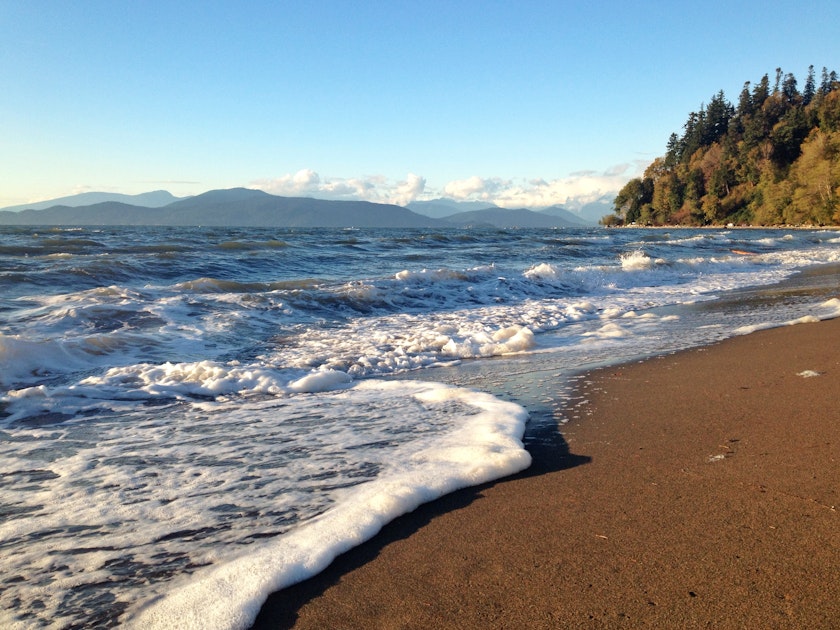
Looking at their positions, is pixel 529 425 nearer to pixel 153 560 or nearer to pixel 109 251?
pixel 153 560

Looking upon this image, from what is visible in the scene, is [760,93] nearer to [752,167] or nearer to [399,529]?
[752,167]

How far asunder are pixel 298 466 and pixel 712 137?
10117cm

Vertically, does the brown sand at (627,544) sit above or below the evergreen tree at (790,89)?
below

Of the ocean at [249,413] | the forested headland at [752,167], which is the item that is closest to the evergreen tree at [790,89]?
the forested headland at [752,167]

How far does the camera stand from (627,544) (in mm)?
2205

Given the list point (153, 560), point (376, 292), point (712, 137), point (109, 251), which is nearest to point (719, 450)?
point (153, 560)

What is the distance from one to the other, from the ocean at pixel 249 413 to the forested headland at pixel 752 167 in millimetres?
56512

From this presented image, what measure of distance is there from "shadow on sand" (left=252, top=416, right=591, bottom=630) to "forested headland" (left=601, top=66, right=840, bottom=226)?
62877mm

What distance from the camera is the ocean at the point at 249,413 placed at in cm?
220

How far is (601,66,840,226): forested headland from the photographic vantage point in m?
57.9

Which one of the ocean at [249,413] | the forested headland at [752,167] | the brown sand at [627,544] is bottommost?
the ocean at [249,413]

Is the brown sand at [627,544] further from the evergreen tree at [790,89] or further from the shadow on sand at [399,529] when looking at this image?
the evergreen tree at [790,89]

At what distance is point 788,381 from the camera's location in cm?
460

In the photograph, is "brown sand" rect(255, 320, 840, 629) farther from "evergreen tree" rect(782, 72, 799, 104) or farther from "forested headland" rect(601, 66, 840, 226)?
"evergreen tree" rect(782, 72, 799, 104)
